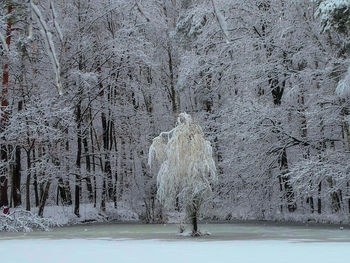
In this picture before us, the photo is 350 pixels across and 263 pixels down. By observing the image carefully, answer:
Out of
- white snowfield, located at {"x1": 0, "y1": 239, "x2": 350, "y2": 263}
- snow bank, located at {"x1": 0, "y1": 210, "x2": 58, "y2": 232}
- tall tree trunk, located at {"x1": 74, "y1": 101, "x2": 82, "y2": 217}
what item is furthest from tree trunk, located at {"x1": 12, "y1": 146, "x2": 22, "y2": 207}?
white snowfield, located at {"x1": 0, "y1": 239, "x2": 350, "y2": 263}

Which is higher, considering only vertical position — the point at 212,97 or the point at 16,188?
the point at 212,97

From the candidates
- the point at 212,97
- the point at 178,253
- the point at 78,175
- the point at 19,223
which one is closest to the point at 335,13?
the point at 178,253

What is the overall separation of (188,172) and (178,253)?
4.68 m

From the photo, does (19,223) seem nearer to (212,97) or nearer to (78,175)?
(78,175)

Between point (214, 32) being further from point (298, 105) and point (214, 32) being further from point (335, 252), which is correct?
point (335, 252)

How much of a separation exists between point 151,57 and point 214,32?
5.12m

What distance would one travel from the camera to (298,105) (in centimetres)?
2003

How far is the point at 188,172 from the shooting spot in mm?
14094

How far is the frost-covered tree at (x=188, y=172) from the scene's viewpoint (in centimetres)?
1410

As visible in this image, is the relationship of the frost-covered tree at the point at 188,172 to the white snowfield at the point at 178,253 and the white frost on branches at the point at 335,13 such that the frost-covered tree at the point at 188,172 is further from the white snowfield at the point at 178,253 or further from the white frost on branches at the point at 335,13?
the white frost on branches at the point at 335,13

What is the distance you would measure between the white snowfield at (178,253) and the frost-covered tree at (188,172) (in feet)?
8.78

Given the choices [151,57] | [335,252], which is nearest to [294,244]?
[335,252]

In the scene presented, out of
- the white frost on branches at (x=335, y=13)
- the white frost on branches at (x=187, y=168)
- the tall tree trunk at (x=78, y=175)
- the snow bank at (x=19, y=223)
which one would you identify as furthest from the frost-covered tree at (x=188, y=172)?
the tall tree trunk at (x=78, y=175)

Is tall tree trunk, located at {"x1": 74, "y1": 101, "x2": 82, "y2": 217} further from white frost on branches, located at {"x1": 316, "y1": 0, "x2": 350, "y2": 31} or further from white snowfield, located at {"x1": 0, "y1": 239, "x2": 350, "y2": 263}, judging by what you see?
white frost on branches, located at {"x1": 316, "y1": 0, "x2": 350, "y2": 31}
